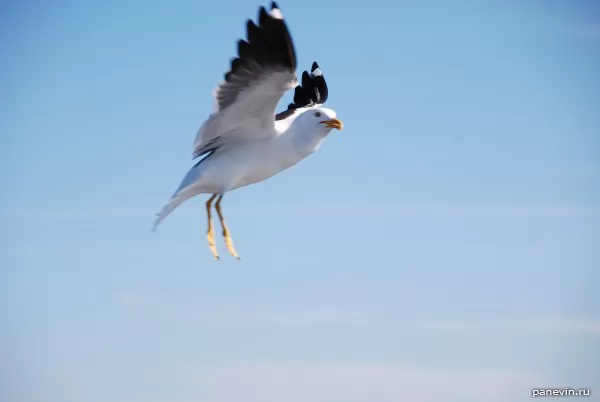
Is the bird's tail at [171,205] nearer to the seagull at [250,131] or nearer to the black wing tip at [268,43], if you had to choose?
the seagull at [250,131]

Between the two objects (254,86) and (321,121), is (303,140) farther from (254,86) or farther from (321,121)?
(254,86)

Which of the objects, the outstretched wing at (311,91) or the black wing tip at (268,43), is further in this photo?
→ the outstretched wing at (311,91)

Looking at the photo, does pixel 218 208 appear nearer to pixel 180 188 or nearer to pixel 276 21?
pixel 180 188

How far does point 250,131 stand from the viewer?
1306cm

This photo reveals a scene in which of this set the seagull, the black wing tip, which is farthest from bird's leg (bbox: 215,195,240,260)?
the black wing tip

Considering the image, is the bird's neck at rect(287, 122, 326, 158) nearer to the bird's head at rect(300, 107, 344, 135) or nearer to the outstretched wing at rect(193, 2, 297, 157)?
the bird's head at rect(300, 107, 344, 135)

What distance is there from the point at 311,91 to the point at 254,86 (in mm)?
3232

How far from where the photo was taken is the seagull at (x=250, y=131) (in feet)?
40.1

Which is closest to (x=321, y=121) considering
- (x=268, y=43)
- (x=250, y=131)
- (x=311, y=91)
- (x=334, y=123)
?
(x=334, y=123)

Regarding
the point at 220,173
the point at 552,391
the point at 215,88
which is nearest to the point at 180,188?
the point at 220,173

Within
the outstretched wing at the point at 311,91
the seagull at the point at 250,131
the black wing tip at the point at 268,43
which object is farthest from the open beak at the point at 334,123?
the outstretched wing at the point at 311,91

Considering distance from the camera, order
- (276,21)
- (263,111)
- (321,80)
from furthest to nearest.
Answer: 1. (321,80)
2. (263,111)
3. (276,21)

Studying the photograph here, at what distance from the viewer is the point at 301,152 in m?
13.1

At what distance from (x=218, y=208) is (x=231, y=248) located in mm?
561
